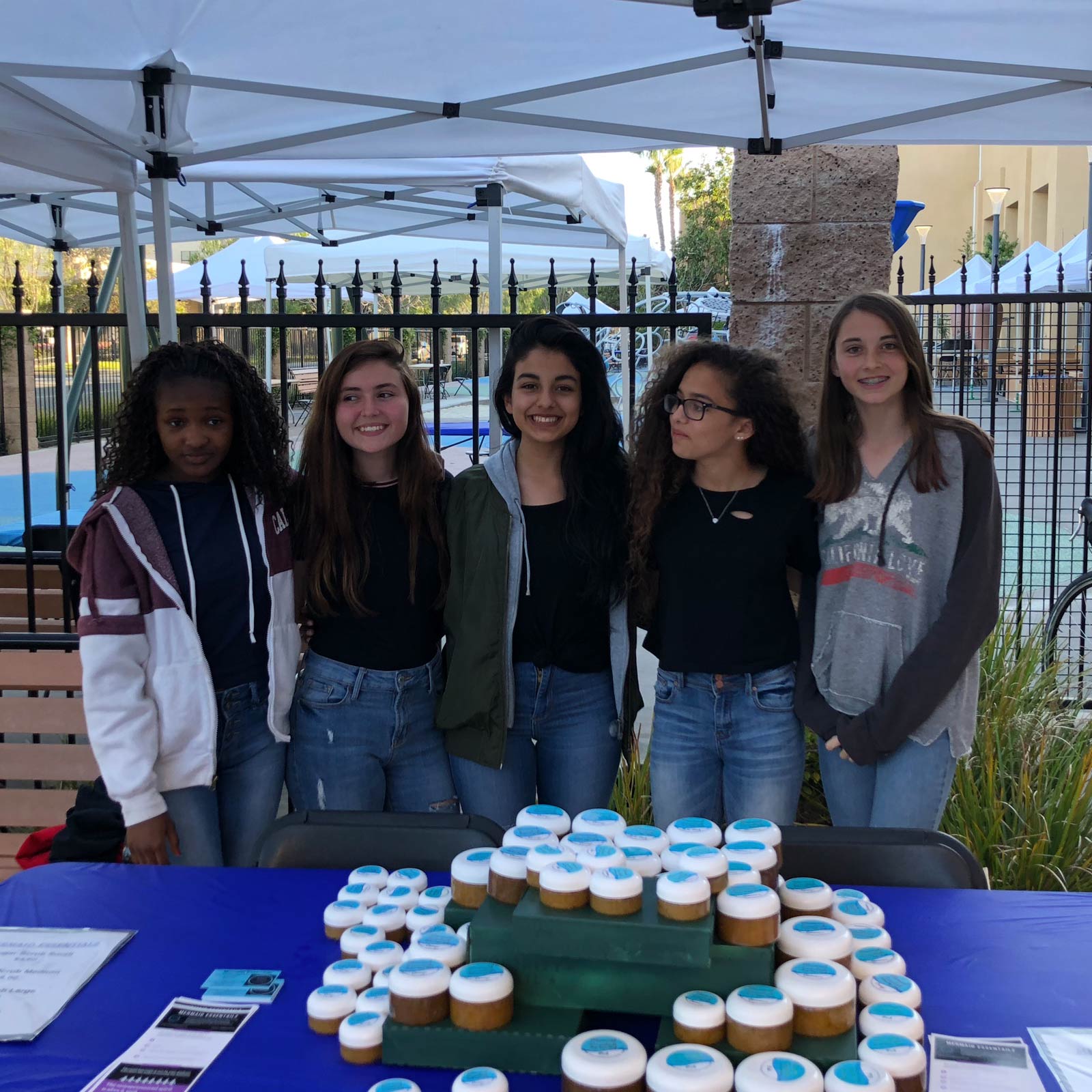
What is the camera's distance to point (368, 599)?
8.79 ft

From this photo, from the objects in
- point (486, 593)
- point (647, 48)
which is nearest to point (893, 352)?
point (486, 593)

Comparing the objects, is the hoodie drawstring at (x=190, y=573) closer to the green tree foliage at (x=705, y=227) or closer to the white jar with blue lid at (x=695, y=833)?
the white jar with blue lid at (x=695, y=833)

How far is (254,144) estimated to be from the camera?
412 cm

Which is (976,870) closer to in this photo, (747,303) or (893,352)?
(893,352)

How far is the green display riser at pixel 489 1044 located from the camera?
1386 mm

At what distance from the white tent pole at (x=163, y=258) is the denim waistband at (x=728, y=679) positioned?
2.50 metres

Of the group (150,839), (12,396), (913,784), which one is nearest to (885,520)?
(913,784)

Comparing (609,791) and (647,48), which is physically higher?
(647,48)

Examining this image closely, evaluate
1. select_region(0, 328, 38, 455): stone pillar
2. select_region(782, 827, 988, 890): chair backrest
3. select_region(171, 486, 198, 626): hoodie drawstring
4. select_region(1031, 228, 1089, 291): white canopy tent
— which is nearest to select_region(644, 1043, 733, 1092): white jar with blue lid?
select_region(782, 827, 988, 890): chair backrest

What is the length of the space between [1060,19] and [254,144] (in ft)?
9.16

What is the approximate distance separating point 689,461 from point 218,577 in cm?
121

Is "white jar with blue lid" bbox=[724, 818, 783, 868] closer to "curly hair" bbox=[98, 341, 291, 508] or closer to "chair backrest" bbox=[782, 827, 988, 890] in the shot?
"chair backrest" bbox=[782, 827, 988, 890]

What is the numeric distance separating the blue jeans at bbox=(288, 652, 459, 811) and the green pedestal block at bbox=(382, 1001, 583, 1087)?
49.2 inches

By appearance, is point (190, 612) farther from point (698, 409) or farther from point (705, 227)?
point (705, 227)
